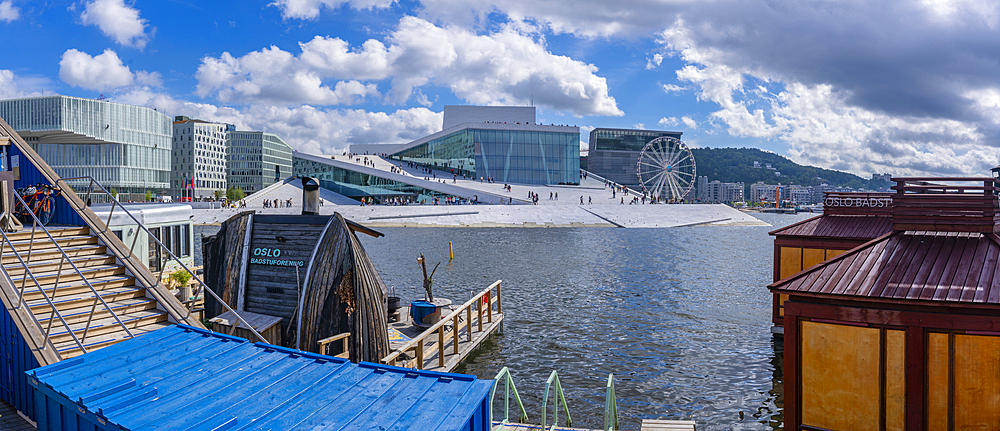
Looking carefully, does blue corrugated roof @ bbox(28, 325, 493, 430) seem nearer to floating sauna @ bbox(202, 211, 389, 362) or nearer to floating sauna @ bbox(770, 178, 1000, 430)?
floating sauna @ bbox(202, 211, 389, 362)

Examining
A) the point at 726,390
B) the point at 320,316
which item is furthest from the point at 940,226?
the point at 320,316

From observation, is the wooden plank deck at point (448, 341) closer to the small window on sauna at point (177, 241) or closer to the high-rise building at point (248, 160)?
the small window on sauna at point (177, 241)

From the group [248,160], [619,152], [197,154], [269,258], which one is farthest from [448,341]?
[248,160]

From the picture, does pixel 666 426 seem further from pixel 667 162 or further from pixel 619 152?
pixel 619 152

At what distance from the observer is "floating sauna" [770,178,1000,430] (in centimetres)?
797

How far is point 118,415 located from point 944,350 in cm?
998

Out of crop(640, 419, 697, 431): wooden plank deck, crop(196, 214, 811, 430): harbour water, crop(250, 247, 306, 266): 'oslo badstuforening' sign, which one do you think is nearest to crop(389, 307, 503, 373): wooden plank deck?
crop(196, 214, 811, 430): harbour water

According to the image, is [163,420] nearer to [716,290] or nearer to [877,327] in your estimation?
[877,327]

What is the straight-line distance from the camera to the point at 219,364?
6914 mm

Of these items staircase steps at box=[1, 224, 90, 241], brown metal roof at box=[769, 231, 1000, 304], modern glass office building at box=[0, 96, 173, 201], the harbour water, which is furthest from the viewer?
modern glass office building at box=[0, 96, 173, 201]

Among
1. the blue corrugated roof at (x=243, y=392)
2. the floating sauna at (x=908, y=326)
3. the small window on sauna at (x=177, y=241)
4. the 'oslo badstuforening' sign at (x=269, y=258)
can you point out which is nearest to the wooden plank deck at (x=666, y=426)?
the floating sauna at (x=908, y=326)

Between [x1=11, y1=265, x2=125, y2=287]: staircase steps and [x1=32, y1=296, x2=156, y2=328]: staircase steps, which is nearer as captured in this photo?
[x1=32, y1=296, x2=156, y2=328]: staircase steps

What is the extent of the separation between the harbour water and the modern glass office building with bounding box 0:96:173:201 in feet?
348

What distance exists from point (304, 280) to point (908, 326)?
412 inches
